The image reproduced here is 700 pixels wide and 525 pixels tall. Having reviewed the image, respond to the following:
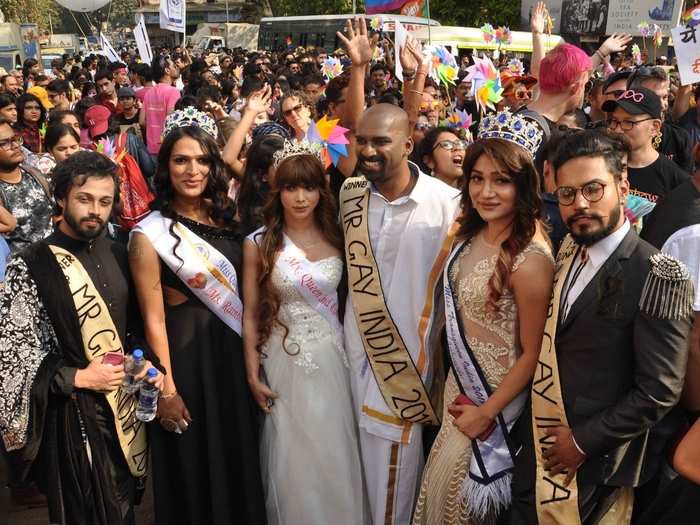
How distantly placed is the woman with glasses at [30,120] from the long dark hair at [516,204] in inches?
202

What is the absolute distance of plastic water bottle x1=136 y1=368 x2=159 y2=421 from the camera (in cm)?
260

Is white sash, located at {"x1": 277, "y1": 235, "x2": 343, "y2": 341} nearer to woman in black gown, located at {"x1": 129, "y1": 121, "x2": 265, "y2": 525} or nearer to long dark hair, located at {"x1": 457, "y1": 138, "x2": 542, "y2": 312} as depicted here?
woman in black gown, located at {"x1": 129, "y1": 121, "x2": 265, "y2": 525}

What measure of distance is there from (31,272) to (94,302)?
0.24 metres

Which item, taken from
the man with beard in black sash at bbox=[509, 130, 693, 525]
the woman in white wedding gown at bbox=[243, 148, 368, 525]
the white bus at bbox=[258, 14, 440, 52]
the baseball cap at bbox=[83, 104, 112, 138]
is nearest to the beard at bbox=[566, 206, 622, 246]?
the man with beard in black sash at bbox=[509, 130, 693, 525]

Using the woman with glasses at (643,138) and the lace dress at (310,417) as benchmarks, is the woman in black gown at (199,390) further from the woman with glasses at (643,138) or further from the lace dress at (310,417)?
the woman with glasses at (643,138)

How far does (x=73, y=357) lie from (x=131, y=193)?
1.98 m

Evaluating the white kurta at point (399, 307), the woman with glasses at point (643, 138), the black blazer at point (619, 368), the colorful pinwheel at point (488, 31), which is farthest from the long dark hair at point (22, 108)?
the colorful pinwheel at point (488, 31)

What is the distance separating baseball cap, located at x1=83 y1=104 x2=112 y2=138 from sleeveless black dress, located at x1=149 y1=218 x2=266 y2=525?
13.2ft

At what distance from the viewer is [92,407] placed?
8.48ft

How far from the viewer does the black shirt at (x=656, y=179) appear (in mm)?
3299

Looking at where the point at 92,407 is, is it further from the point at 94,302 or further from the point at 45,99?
the point at 45,99

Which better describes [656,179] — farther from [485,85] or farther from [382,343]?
[485,85]

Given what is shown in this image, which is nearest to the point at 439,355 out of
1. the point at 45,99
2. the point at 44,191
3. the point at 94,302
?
the point at 94,302

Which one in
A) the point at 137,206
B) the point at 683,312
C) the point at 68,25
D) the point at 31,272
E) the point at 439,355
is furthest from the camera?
the point at 68,25
